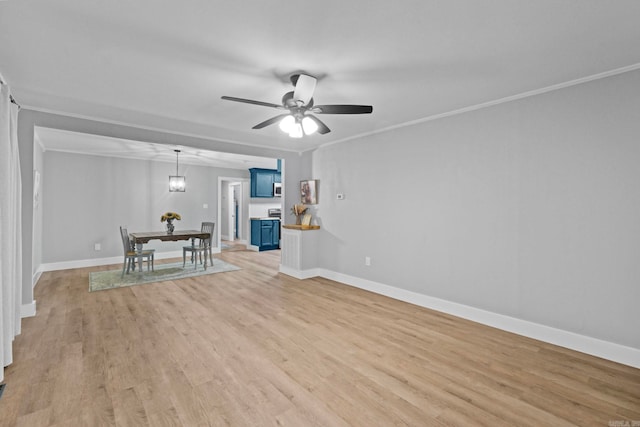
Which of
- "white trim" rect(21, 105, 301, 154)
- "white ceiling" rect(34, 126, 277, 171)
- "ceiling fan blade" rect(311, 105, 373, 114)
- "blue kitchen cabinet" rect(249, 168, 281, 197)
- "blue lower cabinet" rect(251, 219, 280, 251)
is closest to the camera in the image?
"ceiling fan blade" rect(311, 105, 373, 114)

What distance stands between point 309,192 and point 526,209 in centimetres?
349

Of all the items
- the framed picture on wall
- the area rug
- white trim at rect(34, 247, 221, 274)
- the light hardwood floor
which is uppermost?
the framed picture on wall

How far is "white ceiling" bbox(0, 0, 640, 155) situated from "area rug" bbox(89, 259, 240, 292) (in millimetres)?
2753

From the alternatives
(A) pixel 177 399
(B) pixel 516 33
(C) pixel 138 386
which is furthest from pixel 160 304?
(B) pixel 516 33

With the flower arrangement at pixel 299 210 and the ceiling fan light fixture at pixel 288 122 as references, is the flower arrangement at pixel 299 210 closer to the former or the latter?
the flower arrangement at pixel 299 210

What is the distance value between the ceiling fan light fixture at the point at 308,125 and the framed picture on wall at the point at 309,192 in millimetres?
2591

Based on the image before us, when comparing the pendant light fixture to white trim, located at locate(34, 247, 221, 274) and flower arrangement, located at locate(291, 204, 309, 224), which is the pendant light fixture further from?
flower arrangement, located at locate(291, 204, 309, 224)

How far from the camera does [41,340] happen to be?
2.89 metres

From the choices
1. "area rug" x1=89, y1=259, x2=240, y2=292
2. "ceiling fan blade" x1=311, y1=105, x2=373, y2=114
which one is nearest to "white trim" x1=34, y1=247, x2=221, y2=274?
"area rug" x1=89, y1=259, x2=240, y2=292

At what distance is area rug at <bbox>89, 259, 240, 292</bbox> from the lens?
4914 mm

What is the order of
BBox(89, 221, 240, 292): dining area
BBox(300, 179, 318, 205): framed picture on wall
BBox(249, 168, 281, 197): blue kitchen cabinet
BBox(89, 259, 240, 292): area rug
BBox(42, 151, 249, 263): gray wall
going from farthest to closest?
BBox(249, 168, 281, 197): blue kitchen cabinet → BBox(42, 151, 249, 263): gray wall → BBox(300, 179, 318, 205): framed picture on wall → BBox(89, 221, 240, 292): dining area → BBox(89, 259, 240, 292): area rug

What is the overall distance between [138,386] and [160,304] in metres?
1.96

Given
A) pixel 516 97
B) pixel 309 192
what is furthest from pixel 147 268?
pixel 516 97

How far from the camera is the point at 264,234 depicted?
8469 mm
